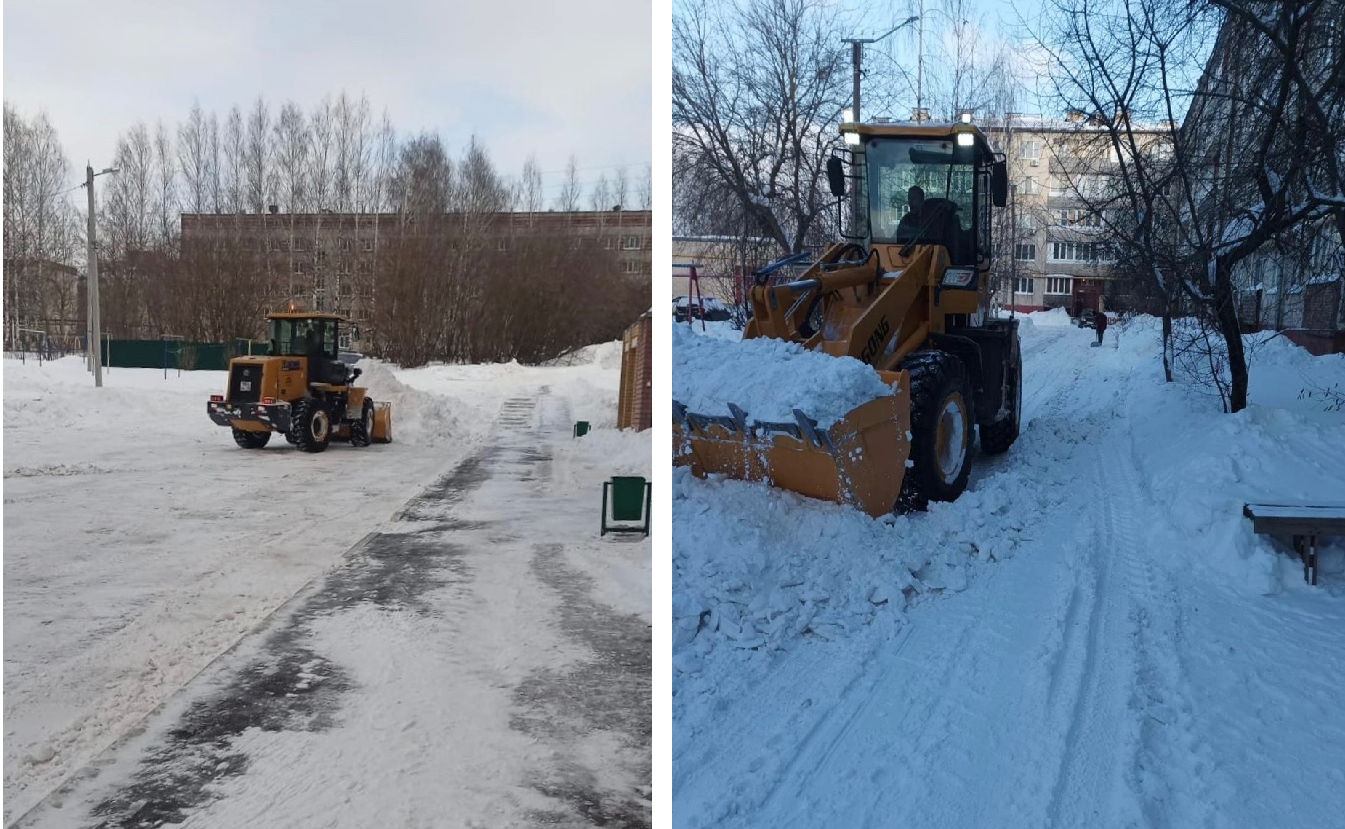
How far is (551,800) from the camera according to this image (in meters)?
2.52

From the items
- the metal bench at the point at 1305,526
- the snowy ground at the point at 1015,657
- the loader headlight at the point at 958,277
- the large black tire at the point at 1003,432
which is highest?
the loader headlight at the point at 958,277

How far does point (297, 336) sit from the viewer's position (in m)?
10.7

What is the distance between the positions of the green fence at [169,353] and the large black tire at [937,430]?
12.0 metres

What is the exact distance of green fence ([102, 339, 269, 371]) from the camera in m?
14.8

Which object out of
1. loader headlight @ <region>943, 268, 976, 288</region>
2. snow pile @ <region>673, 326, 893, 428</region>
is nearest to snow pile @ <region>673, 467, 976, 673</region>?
snow pile @ <region>673, 326, 893, 428</region>

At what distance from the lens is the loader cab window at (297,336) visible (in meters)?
10.6

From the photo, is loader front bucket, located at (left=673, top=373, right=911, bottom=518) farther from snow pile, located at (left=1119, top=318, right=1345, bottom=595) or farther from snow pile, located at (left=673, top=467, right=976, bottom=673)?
snow pile, located at (left=1119, top=318, right=1345, bottom=595)

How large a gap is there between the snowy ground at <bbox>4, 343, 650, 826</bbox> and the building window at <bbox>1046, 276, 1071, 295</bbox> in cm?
2876

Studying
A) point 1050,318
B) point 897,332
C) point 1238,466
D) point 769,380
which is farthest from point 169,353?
point 1050,318

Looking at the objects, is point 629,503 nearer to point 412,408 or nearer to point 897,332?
point 897,332

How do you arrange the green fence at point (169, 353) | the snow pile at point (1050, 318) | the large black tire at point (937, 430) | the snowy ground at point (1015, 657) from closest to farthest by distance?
1. the snowy ground at point (1015, 657)
2. the large black tire at point (937, 430)
3. the green fence at point (169, 353)
4. the snow pile at point (1050, 318)

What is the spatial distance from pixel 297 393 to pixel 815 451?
8.18 metres

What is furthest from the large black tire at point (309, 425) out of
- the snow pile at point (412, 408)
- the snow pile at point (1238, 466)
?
the snow pile at point (1238, 466)

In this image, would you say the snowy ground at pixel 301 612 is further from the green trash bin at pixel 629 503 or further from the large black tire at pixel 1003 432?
the large black tire at pixel 1003 432
